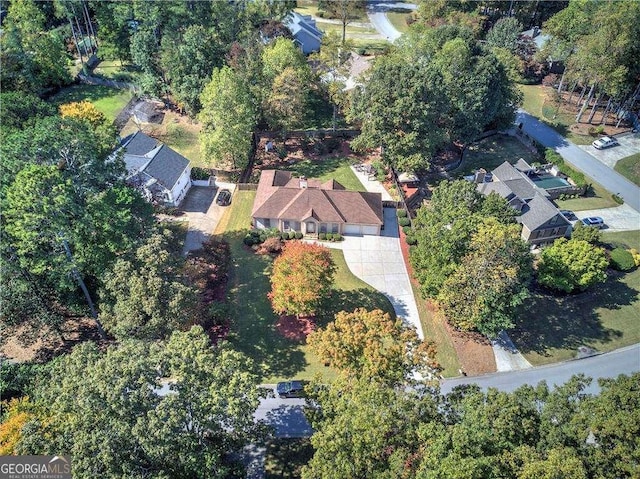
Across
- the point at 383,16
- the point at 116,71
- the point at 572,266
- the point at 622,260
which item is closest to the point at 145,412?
the point at 572,266

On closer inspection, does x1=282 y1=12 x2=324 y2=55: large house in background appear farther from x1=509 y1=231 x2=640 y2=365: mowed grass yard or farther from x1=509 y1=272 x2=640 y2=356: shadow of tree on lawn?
x1=509 y1=231 x2=640 y2=365: mowed grass yard

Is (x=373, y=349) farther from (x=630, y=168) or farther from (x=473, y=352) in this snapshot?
(x=630, y=168)

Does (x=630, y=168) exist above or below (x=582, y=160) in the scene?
above

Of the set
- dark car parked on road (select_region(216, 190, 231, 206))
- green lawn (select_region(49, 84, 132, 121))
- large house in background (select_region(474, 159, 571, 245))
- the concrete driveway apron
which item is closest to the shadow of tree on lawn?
large house in background (select_region(474, 159, 571, 245))

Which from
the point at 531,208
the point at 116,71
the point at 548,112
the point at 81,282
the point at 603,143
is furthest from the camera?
the point at 116,71

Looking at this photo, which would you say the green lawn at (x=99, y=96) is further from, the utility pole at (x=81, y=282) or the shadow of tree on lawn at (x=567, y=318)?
the shadow of tree on lawn at (x=567, y=318)

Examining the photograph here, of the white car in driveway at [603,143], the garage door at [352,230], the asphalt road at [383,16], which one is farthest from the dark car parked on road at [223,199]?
the asphalt road at [383,16]

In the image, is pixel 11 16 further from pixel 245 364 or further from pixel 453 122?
pixel 245 364
